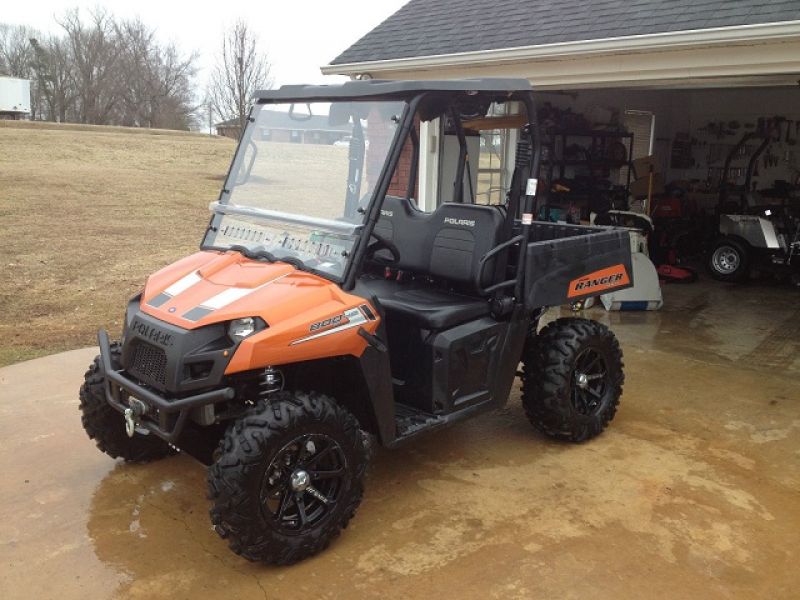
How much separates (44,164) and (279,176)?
20464 mm

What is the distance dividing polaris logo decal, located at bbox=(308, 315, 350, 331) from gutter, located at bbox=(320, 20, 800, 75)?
4.03 m

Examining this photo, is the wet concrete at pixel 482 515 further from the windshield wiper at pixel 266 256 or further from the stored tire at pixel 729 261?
the stored tire at pixel 729 261

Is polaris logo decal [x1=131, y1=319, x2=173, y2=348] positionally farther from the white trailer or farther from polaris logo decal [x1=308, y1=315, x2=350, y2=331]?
the white trailer

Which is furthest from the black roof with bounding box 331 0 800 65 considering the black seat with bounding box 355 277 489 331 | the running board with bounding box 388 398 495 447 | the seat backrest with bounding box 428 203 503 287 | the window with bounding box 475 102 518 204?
the running board with bounding box 388 398 495 447

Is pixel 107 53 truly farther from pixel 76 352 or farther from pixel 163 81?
pixel 76 352

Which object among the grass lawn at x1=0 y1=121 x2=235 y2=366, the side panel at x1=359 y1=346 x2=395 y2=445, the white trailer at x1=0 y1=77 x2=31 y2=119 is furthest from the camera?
the white trailer at x1=0 y1=77 x2=31 y2=119

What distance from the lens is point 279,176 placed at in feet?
12.8

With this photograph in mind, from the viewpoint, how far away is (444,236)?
4.22m

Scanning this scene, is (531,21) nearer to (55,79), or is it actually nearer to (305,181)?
(305,181)

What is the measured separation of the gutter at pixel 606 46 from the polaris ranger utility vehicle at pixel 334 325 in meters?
2.04

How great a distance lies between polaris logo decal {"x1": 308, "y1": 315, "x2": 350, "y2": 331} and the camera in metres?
3.11

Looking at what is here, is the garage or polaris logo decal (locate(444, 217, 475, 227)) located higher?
the garage

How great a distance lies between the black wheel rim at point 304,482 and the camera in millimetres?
3062

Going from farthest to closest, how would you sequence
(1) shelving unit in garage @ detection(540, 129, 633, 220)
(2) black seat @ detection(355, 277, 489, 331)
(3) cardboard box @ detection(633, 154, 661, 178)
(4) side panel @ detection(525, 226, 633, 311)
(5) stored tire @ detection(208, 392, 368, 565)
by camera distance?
(3) cardboard box @ detection(633, 154, 661, 178) < (1) shelving unit in garage @ detection(540, 129, 633, 220) < (4) side panel @ detection(525, 226, 633, 311) < (2) black seat @ detection(355, 277, 489, 331) < (5) stored tire @ detection(208, 392, 368, 565)
